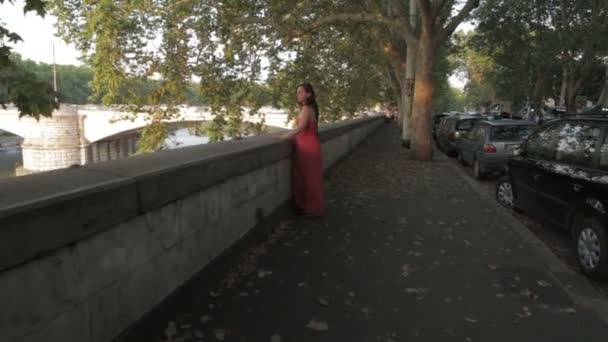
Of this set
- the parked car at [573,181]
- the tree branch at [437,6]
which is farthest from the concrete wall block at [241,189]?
the tree branch at [437,6]

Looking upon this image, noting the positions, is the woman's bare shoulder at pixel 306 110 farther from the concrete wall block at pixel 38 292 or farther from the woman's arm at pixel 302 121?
the concrete wall block at pixel 38 292

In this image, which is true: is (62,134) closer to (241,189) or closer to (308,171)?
(308,171)

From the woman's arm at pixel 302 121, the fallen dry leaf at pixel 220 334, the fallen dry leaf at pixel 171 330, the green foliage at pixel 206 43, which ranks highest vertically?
the green foliage at pixel 206 43

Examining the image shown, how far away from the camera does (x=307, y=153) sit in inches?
251

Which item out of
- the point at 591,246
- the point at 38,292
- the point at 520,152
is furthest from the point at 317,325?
the point at 520,152

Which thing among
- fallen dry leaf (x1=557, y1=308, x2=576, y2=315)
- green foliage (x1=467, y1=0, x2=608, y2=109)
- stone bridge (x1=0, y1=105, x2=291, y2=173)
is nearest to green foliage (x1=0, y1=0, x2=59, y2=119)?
fallen dry leaf (x1=557, y1=308, x2=576, y2=315)

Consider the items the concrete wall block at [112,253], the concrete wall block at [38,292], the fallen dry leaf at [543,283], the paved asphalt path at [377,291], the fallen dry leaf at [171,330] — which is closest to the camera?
the concrete wall block at [38,292]

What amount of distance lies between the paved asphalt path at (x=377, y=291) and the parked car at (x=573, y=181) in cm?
48

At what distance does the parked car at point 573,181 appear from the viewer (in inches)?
186

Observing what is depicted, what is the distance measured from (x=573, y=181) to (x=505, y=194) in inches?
120

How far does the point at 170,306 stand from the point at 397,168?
418 inches

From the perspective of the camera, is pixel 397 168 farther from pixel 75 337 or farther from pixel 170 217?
pixel 75 337

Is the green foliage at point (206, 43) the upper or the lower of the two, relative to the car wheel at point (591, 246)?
upper

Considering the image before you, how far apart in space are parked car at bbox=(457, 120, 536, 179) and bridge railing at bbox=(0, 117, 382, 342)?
8.95m
